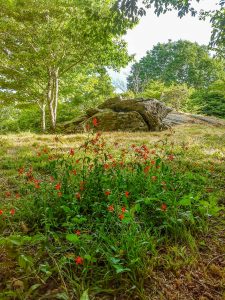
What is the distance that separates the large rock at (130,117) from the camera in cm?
1365

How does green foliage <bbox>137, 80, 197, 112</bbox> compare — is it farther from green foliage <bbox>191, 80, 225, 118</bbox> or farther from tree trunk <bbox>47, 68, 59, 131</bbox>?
tree trunk <bbox>47, 68, 59, 131</bbox>

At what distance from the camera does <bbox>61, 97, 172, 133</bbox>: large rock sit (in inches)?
537

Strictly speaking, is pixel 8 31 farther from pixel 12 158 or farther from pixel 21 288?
pixel 21 288

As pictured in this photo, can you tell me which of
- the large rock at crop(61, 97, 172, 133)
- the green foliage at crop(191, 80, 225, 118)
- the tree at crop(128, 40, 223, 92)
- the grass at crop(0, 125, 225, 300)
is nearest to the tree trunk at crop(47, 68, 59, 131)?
the large rock at crop(61, 97, 172, 133)

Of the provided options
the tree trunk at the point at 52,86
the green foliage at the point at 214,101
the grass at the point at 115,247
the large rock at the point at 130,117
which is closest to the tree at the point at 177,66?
the green foliage at the point at 214,101

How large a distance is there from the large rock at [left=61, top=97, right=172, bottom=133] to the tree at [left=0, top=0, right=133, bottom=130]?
8.94 ft

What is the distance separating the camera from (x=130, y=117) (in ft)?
45.0

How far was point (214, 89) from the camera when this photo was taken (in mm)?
31766

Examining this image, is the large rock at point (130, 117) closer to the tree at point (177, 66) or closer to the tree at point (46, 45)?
the tree at point (46, 45)

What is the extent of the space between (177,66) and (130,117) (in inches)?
1653

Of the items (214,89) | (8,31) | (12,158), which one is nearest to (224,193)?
(12,158)

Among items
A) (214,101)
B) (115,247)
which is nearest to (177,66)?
(214,101)

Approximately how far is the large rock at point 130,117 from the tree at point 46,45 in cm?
272

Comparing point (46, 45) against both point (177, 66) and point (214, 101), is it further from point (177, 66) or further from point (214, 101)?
point (177, 66)
